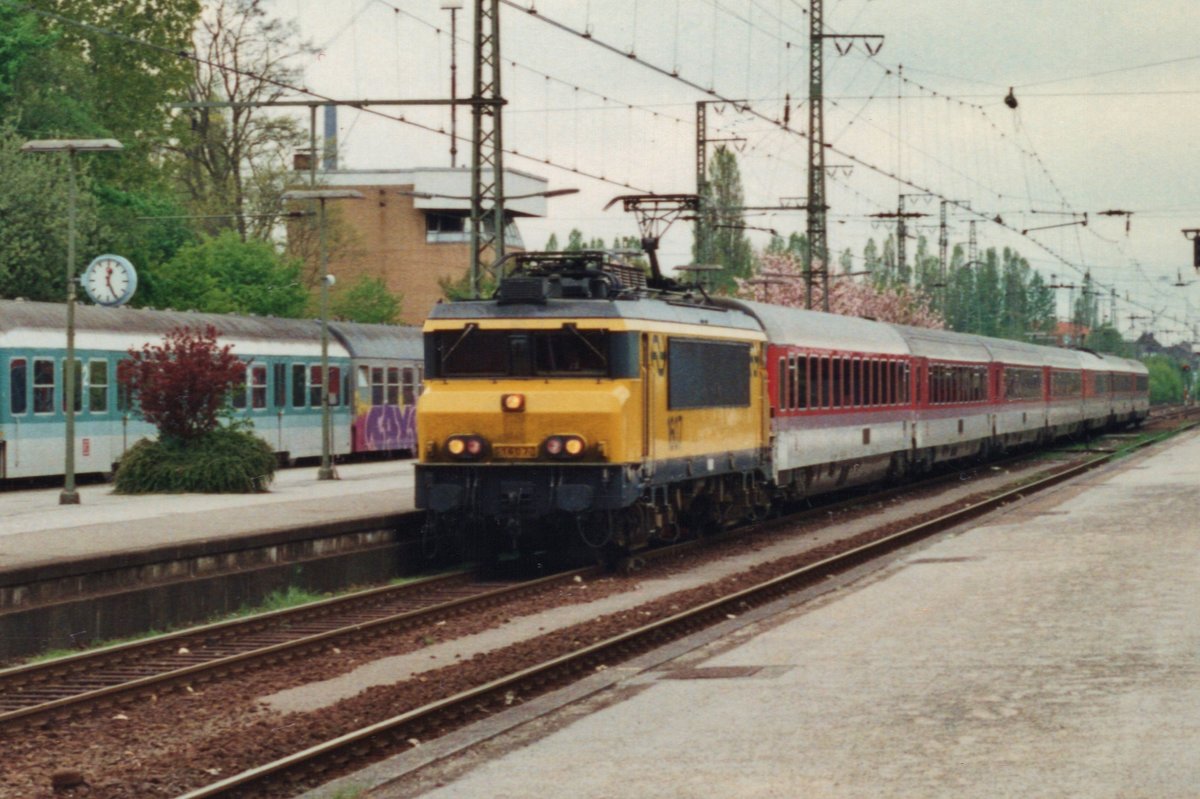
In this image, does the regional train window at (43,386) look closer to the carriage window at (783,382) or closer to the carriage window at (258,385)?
the carriage window at (258,385)

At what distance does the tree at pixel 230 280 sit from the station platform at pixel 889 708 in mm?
41285

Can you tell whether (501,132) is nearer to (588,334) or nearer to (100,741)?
(588,334)

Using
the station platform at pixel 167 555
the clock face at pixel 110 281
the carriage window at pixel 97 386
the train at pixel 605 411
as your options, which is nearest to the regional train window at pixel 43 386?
the carriage window at pixel 97 386

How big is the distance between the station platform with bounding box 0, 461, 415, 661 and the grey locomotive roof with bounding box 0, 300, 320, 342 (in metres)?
4.56

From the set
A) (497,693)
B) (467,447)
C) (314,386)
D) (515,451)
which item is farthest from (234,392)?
(497,693)

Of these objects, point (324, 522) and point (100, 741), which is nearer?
point (100, 741)

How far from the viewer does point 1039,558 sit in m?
21.5

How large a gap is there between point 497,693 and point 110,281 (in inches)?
1157

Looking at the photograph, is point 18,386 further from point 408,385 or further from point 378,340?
point 408,385

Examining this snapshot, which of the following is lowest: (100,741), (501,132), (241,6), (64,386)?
(100,741)

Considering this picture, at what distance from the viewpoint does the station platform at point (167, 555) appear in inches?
642

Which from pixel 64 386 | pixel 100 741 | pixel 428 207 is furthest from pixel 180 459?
pixel 428 207

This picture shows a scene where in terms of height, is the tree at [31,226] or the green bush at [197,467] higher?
the tree at [31,226]

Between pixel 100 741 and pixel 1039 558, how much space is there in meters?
12.6
